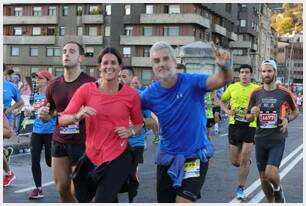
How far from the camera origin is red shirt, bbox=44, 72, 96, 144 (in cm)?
605

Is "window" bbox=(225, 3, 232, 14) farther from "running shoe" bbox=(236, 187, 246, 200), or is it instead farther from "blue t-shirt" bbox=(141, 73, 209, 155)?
"blue t-shirt" bbox=(141, 73, 209, 155)

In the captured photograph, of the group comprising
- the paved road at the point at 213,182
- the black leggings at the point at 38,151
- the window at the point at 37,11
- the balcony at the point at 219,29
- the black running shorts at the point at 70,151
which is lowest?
the paved road at the point at 213,182

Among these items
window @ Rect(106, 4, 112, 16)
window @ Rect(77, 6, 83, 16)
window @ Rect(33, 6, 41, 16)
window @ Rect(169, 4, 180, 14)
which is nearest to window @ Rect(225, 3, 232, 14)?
window @ Rect(169, 4, 180, 14)

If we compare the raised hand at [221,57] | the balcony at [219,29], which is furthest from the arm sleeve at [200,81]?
the balcony at [219,29]

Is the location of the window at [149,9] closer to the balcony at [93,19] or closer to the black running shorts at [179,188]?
the balcony at [93,19]

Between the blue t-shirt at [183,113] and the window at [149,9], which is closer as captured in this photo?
the blue t-shirt at [183,113]

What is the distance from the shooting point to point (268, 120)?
7297mm

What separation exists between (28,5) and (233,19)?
1114 inches

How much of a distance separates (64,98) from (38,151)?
2.18 m

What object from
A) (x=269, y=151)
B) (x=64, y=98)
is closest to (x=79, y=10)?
(x=269, y=151)

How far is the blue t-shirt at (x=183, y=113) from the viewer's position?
499 cm

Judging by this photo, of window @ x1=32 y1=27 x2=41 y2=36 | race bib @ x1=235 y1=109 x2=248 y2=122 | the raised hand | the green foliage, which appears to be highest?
the green foliage

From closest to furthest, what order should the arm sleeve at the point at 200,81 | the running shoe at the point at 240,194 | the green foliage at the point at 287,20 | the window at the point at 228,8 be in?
the arm sleeve at the point at 200,81, the running shoe at the point at 240,194, the window at the point at 228,8, the green foliage at the point at 287,20

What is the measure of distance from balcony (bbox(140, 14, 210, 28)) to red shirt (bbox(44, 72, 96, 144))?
54.4 m
